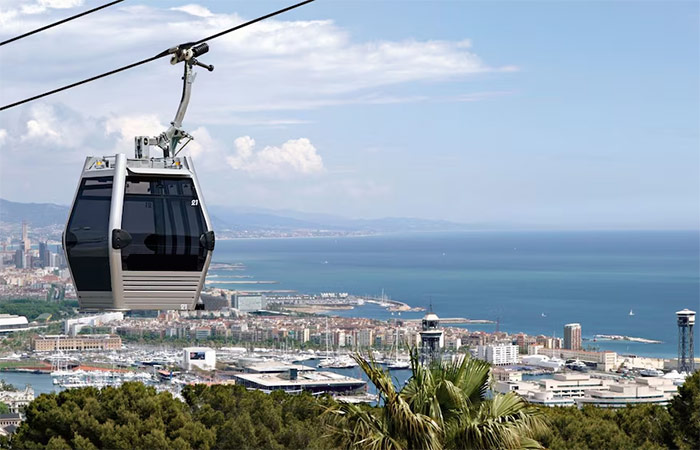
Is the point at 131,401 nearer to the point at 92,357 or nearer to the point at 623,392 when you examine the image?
the point at 623,392

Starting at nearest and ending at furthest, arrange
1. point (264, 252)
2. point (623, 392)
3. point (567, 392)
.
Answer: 1. point (623, 392)
2. point (567, 392)
3. point (264, 252)

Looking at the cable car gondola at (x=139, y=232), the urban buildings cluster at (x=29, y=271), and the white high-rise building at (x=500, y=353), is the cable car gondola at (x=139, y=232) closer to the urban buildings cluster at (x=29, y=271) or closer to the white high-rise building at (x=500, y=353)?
the white high-rise building at (x=500, y=353)

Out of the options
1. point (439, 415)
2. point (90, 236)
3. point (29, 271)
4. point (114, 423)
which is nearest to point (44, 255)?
point (29, 271)

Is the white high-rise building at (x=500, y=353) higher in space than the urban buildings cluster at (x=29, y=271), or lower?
lower

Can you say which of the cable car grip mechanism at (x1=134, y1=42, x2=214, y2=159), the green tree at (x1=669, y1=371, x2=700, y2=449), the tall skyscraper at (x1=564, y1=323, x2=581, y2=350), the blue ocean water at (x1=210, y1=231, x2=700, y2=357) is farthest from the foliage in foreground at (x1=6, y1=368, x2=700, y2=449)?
the blue ocean water at (x1=210, y1=231, x2=700, y2=357)

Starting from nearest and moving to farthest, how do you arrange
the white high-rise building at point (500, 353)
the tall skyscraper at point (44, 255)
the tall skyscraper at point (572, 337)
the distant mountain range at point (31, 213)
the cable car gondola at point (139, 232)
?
the cable car gondola at point (139, 232) → the white high-rise building at point (500, 353) → the tall skyscraper at point (572, 337) → the distant mountain range at point (31, 213) → the tall skyscraper at point (44, 255)

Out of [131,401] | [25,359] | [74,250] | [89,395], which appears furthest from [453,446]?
[25,359]

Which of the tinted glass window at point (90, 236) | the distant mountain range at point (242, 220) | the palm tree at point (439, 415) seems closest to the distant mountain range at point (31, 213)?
the distant mountain range at point (242, 220)
